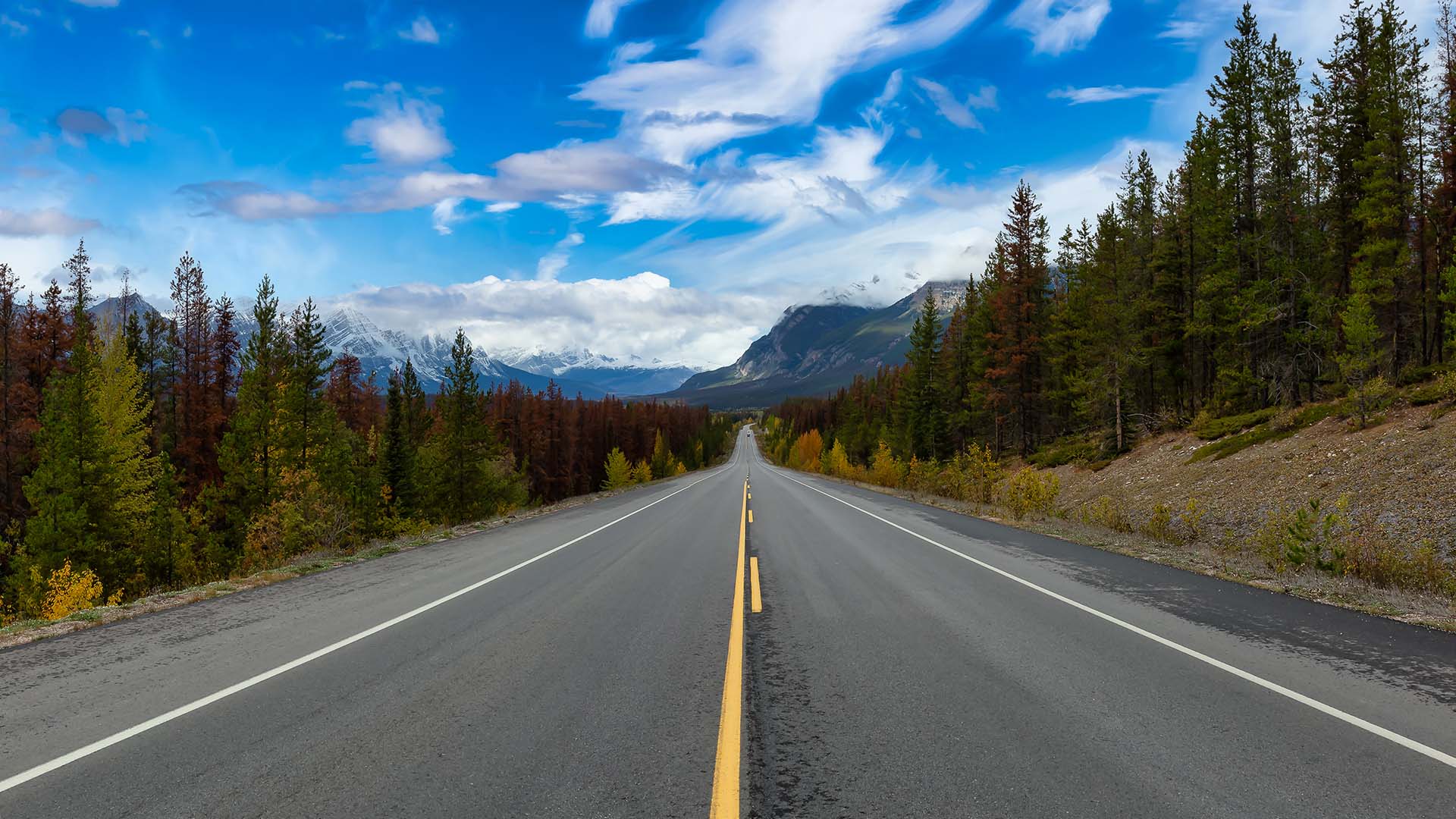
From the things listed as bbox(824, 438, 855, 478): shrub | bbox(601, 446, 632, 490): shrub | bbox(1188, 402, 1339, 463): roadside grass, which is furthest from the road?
bbox(601, 446, 632, 490): shrub

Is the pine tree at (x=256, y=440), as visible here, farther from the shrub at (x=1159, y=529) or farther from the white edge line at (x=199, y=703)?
the shrub at (x=1159, y=529)

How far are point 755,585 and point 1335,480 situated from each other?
65.5 feet

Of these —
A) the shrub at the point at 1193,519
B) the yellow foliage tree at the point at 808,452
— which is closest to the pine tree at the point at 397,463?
the shrub at the point at 1193,519

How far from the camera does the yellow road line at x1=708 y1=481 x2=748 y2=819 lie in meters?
3.19

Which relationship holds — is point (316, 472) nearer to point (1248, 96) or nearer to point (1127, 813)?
point (1127, 813)

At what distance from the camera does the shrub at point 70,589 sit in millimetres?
18609

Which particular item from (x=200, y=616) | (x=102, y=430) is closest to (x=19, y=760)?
(x=200, y=616)

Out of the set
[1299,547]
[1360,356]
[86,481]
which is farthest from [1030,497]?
[86,481]

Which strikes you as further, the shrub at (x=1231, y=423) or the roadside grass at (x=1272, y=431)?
the shrub at (x=1231, y=423)

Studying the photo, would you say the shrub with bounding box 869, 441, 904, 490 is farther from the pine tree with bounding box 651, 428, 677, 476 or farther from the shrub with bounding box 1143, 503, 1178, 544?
the pine tree with bounding box 651, 428, 677, 476

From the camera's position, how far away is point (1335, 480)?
1858cm

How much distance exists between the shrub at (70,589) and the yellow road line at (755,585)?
2009 cm

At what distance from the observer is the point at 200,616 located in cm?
766

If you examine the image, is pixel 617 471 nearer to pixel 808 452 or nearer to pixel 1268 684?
pixel 808 452
